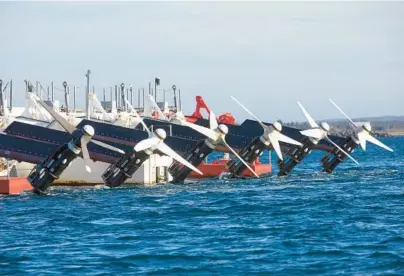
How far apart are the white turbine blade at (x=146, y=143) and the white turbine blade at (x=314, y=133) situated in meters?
26.7

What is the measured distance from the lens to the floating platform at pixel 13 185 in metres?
74.2

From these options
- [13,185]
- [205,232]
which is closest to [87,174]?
[13,185]

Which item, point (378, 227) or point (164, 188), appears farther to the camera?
point (164, 188)

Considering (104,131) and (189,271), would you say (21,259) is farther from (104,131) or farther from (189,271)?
(104,131)

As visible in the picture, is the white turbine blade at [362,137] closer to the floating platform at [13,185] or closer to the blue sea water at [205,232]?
the blue sea water at [205,232]

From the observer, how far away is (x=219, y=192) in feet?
257

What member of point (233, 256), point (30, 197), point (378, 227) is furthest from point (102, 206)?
point (233, 256)

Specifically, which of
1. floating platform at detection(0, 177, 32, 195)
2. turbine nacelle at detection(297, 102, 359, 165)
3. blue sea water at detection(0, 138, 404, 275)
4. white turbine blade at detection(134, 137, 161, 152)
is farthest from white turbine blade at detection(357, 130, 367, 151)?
floating platform at detection(0, 177, 32, 195)

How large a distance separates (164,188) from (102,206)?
1946cm

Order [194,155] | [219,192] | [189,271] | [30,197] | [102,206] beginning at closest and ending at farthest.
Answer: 1. [189,271]
2. [102,206]
3. [30,197]
4. [219,192]
5. [194,155]

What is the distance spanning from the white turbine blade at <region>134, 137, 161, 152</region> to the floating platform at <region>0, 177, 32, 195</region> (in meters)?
8.93

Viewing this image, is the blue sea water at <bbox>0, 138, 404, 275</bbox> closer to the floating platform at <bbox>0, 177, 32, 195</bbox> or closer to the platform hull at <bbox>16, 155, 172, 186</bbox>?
the floating platform at <bbox>0, 177, 32, 195</bbox>

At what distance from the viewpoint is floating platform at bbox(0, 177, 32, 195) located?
74.2 meters

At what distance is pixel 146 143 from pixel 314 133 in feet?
101
